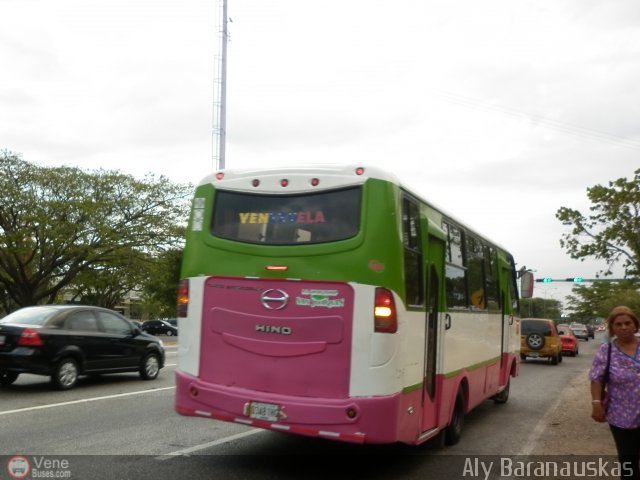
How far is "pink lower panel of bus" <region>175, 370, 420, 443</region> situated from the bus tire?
2086 millimetres

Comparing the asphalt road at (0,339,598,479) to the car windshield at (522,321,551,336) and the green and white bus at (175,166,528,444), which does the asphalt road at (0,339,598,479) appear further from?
the car windshield at (522,321,551,336)

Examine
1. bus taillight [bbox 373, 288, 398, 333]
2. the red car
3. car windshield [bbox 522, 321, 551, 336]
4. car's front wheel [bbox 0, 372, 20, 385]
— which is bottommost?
the red car

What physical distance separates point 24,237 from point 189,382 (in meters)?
35.9

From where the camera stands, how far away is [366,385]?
18.9 ft

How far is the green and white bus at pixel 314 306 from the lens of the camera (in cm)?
584

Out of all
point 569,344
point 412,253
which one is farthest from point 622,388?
point 569,344

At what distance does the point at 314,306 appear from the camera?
603 cm

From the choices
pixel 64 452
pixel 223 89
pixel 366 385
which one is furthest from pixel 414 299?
pixel 223 89

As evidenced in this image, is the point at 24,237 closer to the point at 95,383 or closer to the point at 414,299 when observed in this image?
the point at 95,383

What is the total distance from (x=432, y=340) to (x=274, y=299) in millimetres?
2016

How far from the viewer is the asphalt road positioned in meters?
6.65

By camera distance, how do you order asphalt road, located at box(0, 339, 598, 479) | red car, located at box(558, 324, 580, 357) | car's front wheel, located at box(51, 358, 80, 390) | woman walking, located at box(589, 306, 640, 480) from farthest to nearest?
1. red car, located at box(558, 324, 580, 357)
2. car's front wheel, located at box(51, 358, 80, 390)
3. asphalt road, located at box(0, 339, 598, 479)
4. woman walking, located at box(589, 306, 640, 480)

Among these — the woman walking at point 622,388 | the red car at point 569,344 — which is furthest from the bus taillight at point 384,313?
the red car at point 569,344

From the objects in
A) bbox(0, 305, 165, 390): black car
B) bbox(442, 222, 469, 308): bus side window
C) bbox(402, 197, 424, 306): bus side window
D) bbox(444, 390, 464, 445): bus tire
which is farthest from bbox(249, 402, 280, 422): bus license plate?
bbox(0, 305, 165, 390): black car
